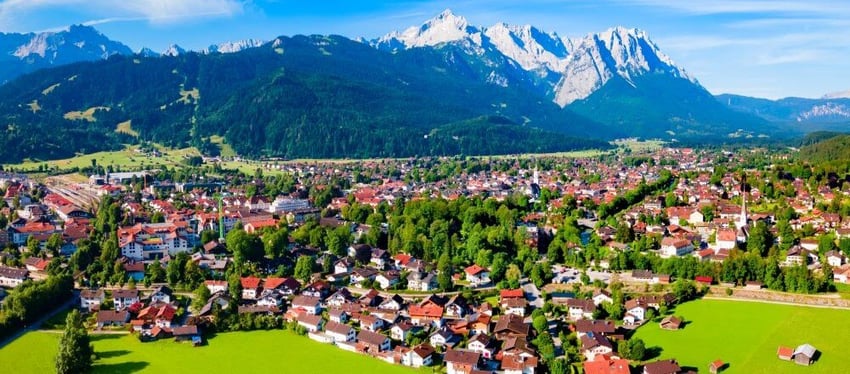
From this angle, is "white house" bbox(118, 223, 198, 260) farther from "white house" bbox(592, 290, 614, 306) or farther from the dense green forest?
the dense green forest

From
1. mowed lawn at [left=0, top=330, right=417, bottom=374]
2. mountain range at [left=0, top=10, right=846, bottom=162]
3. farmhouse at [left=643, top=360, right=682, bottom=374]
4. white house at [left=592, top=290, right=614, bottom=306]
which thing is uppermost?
mountain range at [left=0, top=10, right=846, bottom=162]

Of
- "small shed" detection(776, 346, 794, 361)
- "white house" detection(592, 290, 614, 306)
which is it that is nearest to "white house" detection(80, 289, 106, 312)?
"white house" detection(592, 290, 614, 306)

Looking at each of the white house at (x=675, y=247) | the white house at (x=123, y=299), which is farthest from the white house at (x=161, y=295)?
the white house at (x=675, y=247)

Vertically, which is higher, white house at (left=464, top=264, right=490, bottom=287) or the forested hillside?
the forested hillside

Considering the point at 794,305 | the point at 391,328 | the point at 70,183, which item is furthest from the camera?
the point at 70,183

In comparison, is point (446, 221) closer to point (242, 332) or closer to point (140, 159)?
point (242, 332)

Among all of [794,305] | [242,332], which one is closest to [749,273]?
[794,305]
